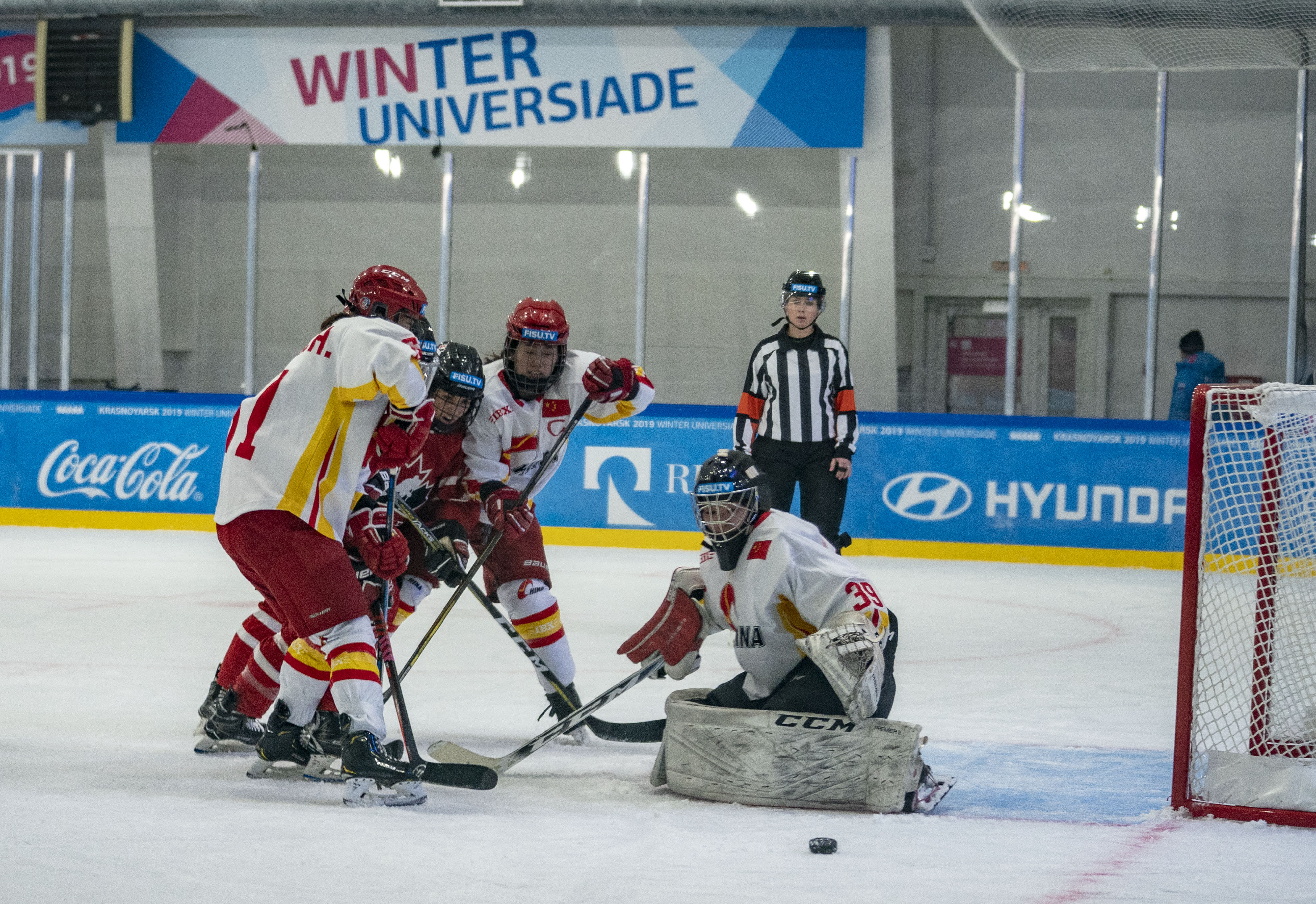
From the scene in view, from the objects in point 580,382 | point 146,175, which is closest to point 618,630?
point 580,382

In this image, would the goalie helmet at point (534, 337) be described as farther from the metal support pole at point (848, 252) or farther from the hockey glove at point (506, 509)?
the metal support pole at point (848, 252)

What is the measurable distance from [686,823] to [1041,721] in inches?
54.4

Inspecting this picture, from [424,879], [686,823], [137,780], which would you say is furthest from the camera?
[137,780]

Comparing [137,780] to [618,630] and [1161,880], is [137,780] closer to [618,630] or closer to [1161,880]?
[1161,880]

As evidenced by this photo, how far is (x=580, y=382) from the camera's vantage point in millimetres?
3365

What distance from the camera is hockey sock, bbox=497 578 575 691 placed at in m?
3.31

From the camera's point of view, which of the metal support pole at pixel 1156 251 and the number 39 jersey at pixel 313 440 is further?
the metal support pole at pixel 1156 251

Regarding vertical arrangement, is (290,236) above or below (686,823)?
above

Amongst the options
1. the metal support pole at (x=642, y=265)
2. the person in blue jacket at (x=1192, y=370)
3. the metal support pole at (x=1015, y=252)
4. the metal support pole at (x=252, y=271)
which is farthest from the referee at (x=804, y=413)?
the metal support pole at (x=252, y=271)

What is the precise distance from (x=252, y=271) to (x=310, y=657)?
7.12 m

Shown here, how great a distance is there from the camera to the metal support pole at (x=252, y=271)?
9.32 meters

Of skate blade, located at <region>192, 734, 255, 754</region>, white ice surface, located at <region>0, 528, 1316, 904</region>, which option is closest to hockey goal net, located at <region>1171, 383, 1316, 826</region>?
white ice surface, located at <region>0, 528, 1316, 904</region>

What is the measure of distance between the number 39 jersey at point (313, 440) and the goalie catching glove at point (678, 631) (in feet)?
2.07

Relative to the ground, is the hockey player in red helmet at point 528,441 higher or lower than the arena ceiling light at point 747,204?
lower
